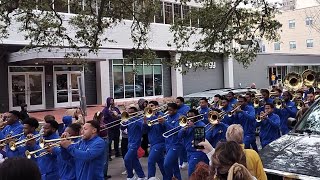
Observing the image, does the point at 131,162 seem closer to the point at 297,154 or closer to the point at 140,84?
the point at 297,154

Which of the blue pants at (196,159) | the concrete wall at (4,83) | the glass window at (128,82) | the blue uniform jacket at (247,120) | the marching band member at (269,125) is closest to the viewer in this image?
the blue pants at (196,159)

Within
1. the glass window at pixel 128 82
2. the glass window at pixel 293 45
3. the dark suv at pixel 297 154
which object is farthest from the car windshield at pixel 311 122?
the glass window at pixel 293 45

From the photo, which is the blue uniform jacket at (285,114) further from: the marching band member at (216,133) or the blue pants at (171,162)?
the blue pants at (171,162)

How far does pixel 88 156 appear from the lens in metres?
5.27

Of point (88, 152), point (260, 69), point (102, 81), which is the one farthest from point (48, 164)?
point (260, 69)

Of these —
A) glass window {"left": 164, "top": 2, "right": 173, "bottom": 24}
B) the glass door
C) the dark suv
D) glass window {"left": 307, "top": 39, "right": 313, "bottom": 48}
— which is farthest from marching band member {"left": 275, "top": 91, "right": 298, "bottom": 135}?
glass window {"left": 307, "top": 39, "right": 313, "bottom": 48}

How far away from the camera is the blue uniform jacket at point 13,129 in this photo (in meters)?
7.32

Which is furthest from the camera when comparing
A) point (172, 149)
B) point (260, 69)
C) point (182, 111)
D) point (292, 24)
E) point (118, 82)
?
point (292, 24)

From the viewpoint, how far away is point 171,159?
764cm

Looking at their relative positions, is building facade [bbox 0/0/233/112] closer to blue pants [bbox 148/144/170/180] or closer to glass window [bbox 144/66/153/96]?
glass window [bbox 144/66/153/96]

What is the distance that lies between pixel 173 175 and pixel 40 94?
16543mm

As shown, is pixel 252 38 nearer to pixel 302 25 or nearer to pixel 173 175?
pixel 173 175

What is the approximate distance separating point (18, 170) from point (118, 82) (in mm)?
24063

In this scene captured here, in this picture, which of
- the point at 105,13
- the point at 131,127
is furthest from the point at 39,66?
the point at 131,127
